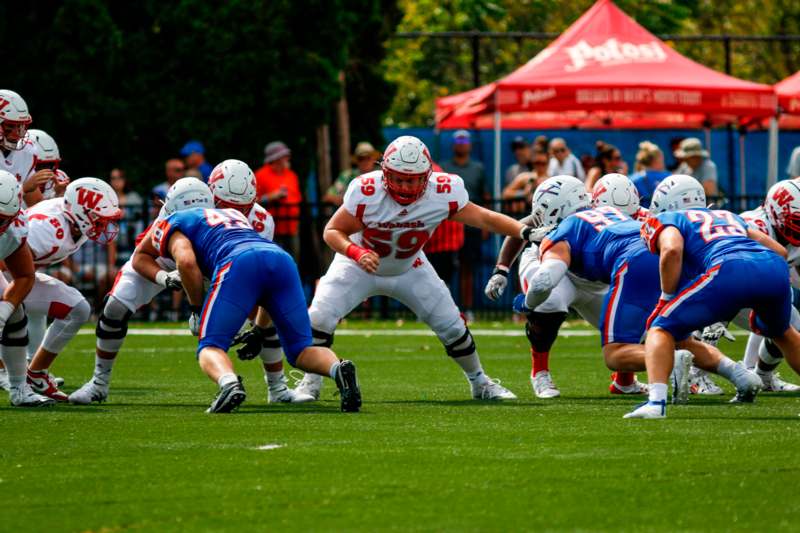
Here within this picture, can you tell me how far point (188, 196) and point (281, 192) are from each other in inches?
326

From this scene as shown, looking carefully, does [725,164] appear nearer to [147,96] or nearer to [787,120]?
[787,120]

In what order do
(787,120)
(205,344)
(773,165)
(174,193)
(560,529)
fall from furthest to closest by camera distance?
(787,120), (773,165), (174,193), (205,344), (560,529)

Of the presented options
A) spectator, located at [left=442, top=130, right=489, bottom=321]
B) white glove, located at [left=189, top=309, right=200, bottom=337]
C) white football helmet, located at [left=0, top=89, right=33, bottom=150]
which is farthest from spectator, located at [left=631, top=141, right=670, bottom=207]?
white glove, located at [left=189, top=309, right=200, bottom=337]

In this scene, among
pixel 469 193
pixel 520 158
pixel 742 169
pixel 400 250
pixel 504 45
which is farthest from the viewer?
pixel 504 45

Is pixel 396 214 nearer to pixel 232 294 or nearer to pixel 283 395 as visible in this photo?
→ pixel 283 395

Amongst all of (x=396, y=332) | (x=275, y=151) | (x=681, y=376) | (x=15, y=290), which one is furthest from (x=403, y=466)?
(x=275, y=151)

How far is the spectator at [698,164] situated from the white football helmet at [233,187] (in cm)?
840

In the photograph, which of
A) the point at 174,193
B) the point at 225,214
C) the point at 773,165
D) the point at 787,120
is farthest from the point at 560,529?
the point at 787,120

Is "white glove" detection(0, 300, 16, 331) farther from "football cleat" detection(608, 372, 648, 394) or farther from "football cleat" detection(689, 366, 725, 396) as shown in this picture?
"football cleat" detection(689, 366, 725, 396)

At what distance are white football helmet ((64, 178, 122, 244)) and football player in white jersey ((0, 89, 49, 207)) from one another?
43.8 inches

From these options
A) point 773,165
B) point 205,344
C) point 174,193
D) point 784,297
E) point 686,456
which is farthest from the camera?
point 773,165

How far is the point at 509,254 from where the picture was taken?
34.9 feet

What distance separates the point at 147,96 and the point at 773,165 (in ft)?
26.7

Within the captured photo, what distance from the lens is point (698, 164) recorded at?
1759 cm
